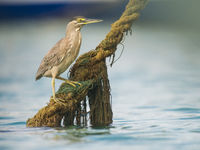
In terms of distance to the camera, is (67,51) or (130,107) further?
(130,107)

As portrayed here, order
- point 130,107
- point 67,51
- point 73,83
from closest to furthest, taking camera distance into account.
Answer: point 67,51 → point 73,83 → point 130,107

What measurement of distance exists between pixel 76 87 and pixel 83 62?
18.6 inches

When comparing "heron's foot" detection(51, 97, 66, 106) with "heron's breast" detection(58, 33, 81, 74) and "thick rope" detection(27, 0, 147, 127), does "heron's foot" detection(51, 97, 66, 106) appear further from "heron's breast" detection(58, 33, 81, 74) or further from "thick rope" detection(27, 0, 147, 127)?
Result: "heron's breast" detection(58, 33, 81, 74)

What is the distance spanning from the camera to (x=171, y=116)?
13.4m

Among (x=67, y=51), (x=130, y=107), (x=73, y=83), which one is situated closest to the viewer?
(x=67, y=51)

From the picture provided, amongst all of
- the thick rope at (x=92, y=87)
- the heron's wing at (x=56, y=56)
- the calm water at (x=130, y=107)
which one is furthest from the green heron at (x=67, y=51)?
the calm water at (x=130, y=107)

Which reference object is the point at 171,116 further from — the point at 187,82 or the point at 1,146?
the point at 187,82

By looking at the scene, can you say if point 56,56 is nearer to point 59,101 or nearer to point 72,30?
point 72,30

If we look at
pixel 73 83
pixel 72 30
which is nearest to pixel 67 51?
pixel 72 30

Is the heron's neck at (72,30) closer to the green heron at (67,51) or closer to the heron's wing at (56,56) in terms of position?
the green heron at (67,51)

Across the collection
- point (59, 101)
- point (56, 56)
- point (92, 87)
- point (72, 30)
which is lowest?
point (59, 101)

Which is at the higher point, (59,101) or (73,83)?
(73,83)

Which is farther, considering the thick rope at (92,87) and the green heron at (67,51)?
the green heron at (67,51)

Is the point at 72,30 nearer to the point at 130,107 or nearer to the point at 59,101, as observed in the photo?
the point at 59,101
